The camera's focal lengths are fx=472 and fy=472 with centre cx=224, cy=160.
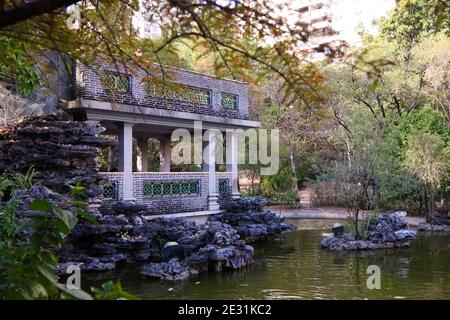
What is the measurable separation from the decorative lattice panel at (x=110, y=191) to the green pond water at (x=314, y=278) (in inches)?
88.5

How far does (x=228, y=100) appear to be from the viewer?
14.2 metres

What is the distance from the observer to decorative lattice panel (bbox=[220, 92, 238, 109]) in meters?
13.9

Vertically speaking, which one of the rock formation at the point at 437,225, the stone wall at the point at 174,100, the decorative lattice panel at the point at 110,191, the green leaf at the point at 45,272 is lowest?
the rock formation at the point at 437,225

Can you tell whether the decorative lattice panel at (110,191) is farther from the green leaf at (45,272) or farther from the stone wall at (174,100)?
the green leaf at (45,272)

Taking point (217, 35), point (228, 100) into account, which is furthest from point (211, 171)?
point (217, 35)

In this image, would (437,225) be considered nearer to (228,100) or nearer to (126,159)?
(228,100)

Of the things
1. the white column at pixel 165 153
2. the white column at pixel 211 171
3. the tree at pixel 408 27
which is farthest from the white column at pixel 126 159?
the tree at pixel 408 27

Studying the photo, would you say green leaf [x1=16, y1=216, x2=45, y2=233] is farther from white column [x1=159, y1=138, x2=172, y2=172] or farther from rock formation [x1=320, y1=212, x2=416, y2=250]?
white column [x1=159, y1=138, x2=172, y2=172]

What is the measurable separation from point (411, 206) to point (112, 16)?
1834 centimetres

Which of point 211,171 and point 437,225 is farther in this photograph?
point 437,225

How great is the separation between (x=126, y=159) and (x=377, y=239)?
21.5ft

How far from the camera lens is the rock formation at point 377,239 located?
11.5m

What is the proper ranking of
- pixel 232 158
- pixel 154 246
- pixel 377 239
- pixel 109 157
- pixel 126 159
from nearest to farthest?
pixel 154 246
pixel 126 159
pixel 377 239
pixel 232 158
pixel 109 157

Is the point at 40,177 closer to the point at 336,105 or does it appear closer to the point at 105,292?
the point at 105,292
